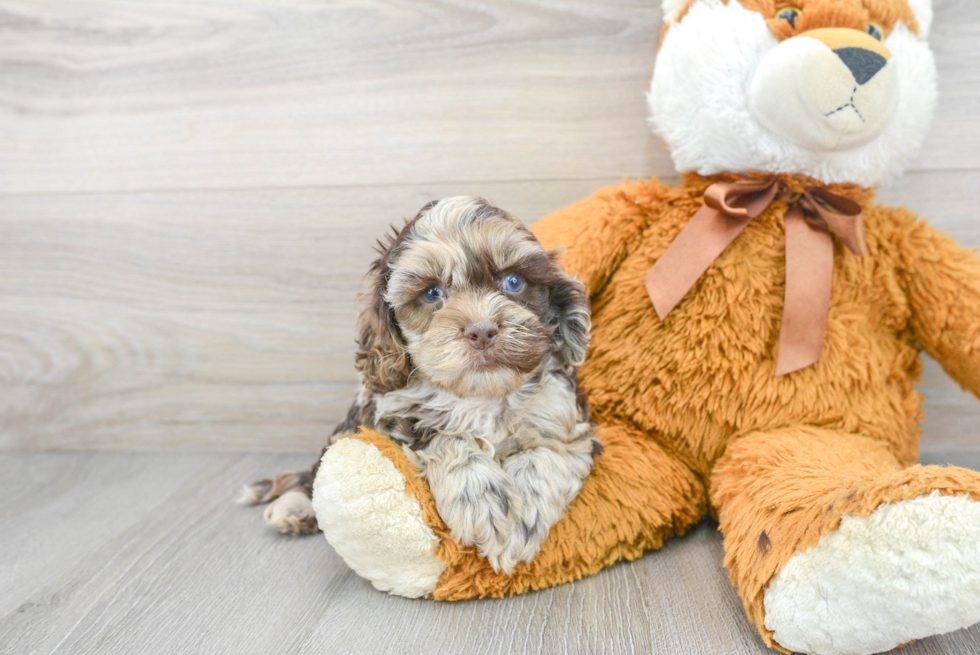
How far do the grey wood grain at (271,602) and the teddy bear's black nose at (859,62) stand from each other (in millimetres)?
949

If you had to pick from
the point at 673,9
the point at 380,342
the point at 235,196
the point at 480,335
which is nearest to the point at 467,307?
the point at 480,335

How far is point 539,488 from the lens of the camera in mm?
1240

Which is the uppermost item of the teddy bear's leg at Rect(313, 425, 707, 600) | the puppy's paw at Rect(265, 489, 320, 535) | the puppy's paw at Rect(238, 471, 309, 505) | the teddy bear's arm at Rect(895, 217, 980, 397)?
the teddy bear's arm at Rect(895, 217, 980, 397)

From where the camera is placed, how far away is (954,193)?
5.78 feet

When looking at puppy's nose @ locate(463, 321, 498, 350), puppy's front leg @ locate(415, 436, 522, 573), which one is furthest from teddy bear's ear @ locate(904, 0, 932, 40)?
puppy's front leg @ locate(415, 436, 522, 573)

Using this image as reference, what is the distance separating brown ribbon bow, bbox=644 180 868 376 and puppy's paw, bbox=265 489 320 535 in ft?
2.97

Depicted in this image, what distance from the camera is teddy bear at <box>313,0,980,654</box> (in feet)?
4.10

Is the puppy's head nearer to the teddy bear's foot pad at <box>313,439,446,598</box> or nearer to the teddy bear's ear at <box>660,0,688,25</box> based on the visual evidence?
the teddy bear's foot pad at <box>313,439,446,598</box>

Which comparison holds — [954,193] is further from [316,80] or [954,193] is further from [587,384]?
[316,80]

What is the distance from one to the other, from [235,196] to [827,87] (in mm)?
1498

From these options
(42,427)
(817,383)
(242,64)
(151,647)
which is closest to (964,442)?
(817,383)

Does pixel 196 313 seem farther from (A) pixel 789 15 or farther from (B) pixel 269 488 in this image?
(A) pixel 789 15

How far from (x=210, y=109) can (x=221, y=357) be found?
2.30 ft

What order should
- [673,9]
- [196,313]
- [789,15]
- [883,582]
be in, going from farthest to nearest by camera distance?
1. [196,313]
2. [673,9]
3. [789,15]
4. [883,582]
